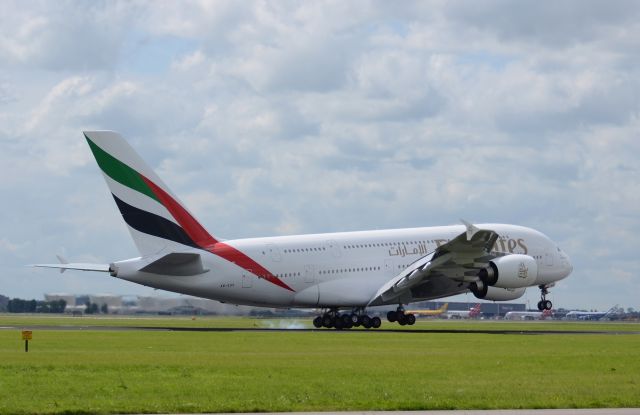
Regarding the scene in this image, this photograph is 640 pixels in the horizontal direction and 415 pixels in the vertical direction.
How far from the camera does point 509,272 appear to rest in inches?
2625

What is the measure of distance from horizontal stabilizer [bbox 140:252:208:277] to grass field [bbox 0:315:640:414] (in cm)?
807

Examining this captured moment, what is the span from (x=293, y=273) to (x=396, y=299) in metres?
6.70

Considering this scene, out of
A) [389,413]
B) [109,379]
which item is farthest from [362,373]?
[389,413]

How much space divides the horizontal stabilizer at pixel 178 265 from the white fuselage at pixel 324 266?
0.43 meters

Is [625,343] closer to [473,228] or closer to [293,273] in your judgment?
[473,228]

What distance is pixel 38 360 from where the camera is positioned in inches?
1586

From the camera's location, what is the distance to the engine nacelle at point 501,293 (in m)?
68.8

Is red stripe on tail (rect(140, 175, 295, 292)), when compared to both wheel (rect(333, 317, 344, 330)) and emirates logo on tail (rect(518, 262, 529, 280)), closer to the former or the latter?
wheel (rect(333, 317, 344, 330))

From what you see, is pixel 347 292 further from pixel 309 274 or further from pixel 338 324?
pixel 309 274

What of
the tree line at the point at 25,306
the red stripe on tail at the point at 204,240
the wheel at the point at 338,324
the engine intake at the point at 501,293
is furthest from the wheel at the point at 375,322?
the tree line at the point at 25,306

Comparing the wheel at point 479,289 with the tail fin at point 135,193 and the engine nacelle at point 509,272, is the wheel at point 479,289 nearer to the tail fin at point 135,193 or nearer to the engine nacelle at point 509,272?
the engine nacelle at point 509,272

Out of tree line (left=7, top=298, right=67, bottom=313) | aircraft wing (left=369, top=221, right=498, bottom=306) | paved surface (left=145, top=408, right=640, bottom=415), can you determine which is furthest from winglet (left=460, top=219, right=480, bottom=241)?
tree line (left=7, top=298, right=67, bottom=313)

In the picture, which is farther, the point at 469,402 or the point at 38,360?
the point at 38,360

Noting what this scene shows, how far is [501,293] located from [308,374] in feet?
120
